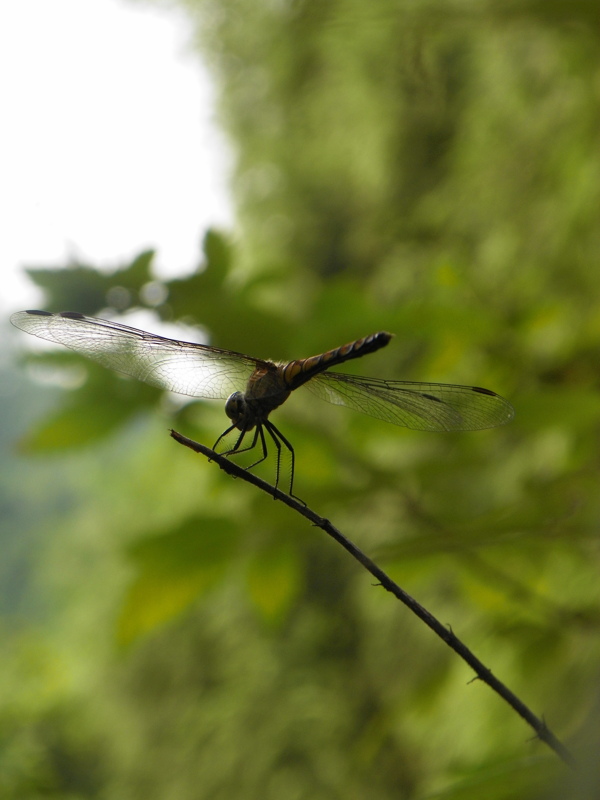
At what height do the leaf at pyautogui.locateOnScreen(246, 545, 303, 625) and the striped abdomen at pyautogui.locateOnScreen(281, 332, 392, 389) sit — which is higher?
the striped abdomen at pyautogui.locateOnScreen(281, 332, 392, 389)

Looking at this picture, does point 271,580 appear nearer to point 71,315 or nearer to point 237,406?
point 237,406

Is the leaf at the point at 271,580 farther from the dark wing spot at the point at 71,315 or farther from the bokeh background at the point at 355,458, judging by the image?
the dark wing spot at the point at 71,315

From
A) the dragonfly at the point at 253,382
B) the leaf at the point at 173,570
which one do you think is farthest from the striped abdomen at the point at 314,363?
the leaf at the point at 173,570

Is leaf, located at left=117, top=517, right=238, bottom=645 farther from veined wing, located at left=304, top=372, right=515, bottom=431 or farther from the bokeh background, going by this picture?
veined wing, located at left=304, top=372, right=515, bottom=431

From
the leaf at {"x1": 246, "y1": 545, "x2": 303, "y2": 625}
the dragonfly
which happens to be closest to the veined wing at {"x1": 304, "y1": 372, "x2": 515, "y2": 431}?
the dragonfly

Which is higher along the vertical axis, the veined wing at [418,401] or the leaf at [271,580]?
the veined wing at [418,401]

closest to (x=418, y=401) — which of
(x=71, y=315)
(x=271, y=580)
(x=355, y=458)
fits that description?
(x=355, y=458)
